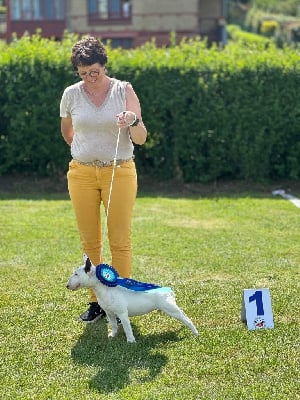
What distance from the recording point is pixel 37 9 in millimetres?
29641

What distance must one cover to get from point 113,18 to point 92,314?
81.1 feet

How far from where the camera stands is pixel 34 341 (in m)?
4.97

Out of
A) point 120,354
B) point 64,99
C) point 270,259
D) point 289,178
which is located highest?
point 64,99

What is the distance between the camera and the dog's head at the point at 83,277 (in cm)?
483

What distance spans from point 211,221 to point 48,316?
3.92 meters

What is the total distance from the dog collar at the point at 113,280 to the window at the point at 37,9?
2593 cm

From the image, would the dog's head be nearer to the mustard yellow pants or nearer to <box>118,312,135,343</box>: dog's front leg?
<box>118,312,135,343</box>: dog's front leg

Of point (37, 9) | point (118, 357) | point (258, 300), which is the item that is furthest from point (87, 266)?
point (37, 9)

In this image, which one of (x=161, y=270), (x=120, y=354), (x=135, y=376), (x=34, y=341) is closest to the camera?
(x=135, y=376)

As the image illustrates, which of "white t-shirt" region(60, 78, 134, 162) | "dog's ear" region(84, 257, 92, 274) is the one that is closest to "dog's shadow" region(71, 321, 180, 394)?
"dog's ear" region(84, 257, 92, 274)

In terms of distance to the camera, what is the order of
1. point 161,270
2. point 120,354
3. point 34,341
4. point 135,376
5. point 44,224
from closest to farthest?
point 135,376 → point 120,354 → point 34,341 → point 161,270 → point 44,224

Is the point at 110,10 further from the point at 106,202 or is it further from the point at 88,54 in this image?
the point at 88,54

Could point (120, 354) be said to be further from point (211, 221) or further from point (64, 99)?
point (211, 221)

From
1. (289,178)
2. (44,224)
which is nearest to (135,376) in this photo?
(44,224)
